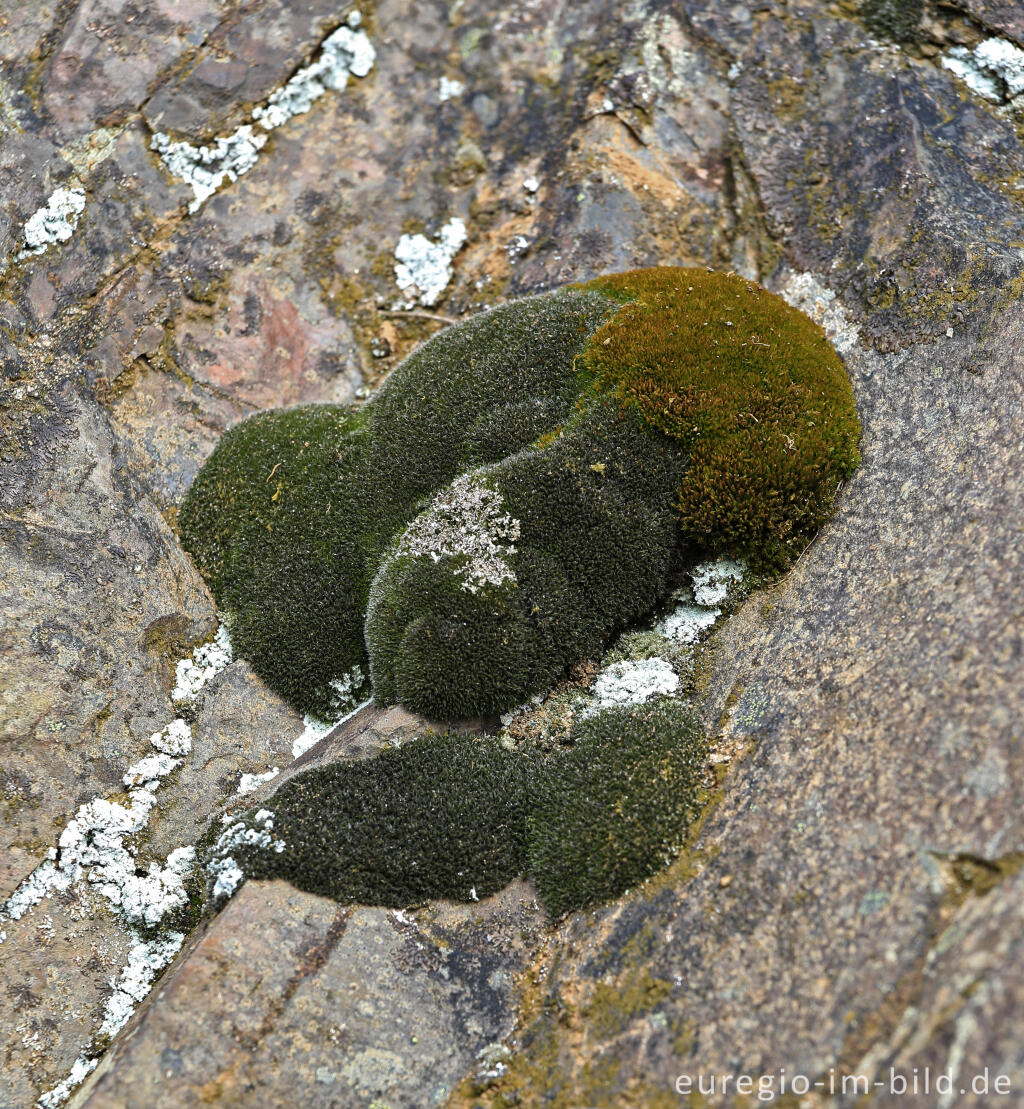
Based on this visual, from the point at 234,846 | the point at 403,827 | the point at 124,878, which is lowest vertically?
the point at 124,878

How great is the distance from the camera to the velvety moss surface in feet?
18.7

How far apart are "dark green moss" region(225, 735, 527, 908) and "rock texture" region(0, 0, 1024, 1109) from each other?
0.63ft

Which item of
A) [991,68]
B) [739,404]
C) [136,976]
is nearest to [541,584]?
[739,404]

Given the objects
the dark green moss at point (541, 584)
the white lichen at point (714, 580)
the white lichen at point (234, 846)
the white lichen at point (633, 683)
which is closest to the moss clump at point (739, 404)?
the white lichen at point (714, 580)

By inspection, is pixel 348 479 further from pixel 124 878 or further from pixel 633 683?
pixel 124 878

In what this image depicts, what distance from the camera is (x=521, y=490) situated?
6816mm

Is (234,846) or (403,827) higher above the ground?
(403,827)

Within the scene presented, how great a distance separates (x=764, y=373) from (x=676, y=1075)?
16.2ft

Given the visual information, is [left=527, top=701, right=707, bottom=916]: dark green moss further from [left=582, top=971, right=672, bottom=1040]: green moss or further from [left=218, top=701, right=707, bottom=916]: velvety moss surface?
[left=582, top=971, right=672, bottom=1040]: green moss

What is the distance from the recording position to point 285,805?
6023 mm

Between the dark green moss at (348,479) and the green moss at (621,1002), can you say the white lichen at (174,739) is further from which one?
the green moss at (621,1002)

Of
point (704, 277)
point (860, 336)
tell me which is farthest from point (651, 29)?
point (860, 336)

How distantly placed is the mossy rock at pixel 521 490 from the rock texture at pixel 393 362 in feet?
1.34

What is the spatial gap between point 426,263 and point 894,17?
5.23 meters
